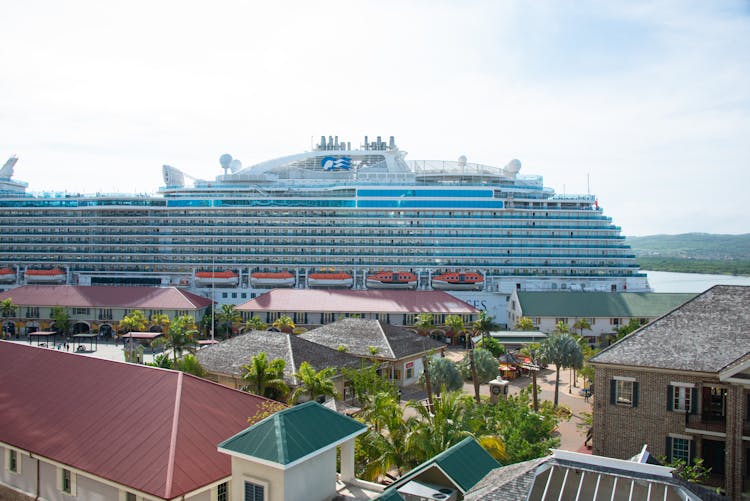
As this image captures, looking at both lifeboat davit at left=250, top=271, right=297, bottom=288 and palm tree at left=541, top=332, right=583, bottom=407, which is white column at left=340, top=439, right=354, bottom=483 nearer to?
palm tree at left=541, top=332, right=583, bottom=407

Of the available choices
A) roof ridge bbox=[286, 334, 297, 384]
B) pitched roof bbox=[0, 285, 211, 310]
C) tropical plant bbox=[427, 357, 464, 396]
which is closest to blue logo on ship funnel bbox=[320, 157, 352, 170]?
pitched roof bbox=[0, 285, 211, 310]

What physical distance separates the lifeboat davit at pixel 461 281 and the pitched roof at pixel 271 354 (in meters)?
30.5

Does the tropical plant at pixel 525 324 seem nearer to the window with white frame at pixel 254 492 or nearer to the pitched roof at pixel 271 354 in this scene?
the pitched roof at pixel 271 354

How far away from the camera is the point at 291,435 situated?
13.5 meters

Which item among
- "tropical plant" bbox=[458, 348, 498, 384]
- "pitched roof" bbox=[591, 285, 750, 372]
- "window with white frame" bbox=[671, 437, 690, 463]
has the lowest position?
"tropical plant" bbox=[458, 348, 498, 384]

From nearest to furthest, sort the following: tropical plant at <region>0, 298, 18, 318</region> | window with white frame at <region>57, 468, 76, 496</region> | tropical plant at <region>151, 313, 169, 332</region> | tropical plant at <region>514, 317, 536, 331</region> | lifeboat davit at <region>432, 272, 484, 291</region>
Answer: window with white frame at <region>57, 468, 76, 496</region> < tropical plant at <region>514, 317, 536, 331</region> < tropical plant at <region>151, 313, 169, 332</region> < tropical plant at <region>0, 298, 18, 318</region> < lifeboat davit at <region>432, 272, 484, 291</region>

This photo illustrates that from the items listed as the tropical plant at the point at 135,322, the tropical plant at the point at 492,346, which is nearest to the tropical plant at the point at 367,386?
the tropical plant at the point at 492,346

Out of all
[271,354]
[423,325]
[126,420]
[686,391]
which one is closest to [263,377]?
[126,420]

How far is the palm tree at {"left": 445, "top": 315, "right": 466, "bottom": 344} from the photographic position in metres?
52.1

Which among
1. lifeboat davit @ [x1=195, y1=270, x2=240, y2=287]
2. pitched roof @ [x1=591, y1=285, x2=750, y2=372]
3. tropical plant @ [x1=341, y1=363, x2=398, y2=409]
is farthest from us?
lifeboat davit @ [x1=195, y1=270, x2=240, y2=287]

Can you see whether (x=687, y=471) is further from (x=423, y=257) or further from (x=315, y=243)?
(x=315, y=243)

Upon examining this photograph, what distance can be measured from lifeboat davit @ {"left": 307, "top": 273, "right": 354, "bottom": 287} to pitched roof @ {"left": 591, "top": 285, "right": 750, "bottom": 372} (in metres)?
47.3

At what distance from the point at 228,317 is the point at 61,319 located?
16.3 metres

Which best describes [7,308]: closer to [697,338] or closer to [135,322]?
[135,322]
